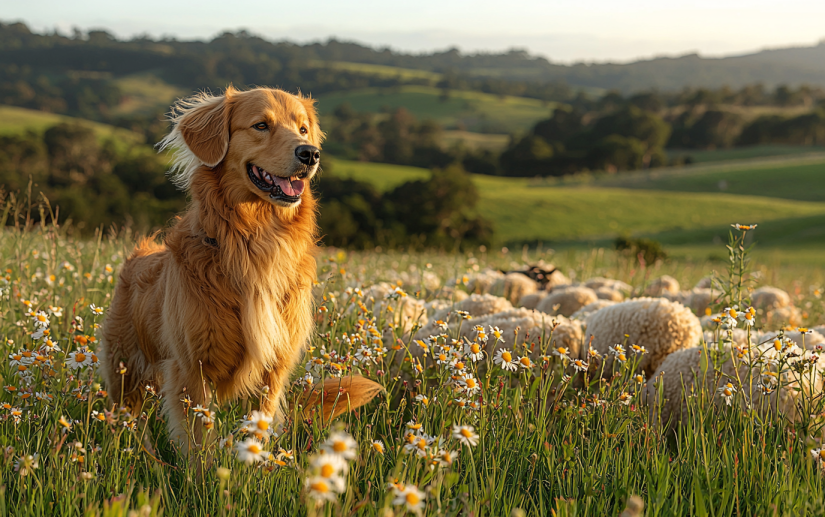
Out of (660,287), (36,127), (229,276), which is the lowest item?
(36,127)

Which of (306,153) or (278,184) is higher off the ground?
(306,153)

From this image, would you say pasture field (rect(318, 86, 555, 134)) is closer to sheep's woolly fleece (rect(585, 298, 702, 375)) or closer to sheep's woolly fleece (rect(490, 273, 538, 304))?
sheep's woolly fleece (rect(490, 273, 538, 304))

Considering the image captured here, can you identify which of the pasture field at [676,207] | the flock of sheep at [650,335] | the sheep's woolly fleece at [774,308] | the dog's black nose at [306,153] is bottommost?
the pasture field at [676,207]

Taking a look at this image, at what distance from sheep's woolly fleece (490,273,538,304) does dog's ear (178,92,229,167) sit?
3.64 metres

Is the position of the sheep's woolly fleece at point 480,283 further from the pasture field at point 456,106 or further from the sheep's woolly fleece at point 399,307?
the pasture field at point 456,106

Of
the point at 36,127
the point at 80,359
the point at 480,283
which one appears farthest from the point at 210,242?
the point at 36,127

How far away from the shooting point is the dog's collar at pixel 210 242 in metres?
3.56

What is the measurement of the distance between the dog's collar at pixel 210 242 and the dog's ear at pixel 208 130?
0.49m

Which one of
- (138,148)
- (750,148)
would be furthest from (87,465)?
(750,148)

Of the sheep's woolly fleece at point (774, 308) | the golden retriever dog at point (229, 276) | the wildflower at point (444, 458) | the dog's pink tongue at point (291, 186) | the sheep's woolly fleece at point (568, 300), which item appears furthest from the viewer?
the sheep's woolly fleece at point (774, 308)

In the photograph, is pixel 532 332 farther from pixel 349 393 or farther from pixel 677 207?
pixel 677 207

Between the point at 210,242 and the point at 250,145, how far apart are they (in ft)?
2.32

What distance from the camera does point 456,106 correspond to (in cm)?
14525

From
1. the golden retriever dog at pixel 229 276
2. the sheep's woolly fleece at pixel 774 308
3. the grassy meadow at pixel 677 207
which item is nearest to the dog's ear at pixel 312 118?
the golden retriever dog at pixel 229 276
